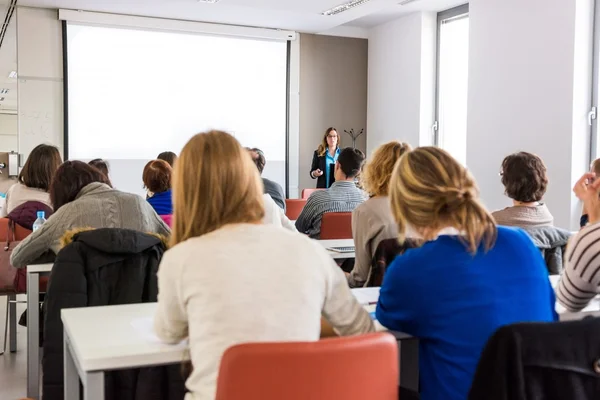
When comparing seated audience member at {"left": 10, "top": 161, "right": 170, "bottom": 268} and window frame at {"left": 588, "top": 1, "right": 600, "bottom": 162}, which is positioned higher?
window frame at {"left": 588, "top": 1, "right": 600, "bottom": 162}

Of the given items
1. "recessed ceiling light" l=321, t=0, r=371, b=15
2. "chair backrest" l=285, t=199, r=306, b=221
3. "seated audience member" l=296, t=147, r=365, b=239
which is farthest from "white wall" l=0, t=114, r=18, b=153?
"seated audience member" l=296, t=147, r=365, b=239

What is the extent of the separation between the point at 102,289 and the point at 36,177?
210 cm

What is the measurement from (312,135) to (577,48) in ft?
13.1

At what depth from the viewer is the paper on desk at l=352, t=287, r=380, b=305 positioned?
6.73 feet

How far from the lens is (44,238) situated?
2859 millimetres

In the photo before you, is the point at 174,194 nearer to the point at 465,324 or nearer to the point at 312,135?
the point at 465,324

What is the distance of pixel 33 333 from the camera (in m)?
2.92

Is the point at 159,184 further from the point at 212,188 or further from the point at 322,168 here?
the point at 322,168

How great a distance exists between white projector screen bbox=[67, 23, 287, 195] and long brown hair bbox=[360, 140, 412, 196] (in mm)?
4779

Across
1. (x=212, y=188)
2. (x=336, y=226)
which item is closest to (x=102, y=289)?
(x=212, y=188)

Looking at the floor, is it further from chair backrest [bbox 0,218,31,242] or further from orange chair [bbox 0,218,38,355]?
chair backrest [bbox 0,218,31,242]

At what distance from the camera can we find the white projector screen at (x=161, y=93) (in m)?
7.80

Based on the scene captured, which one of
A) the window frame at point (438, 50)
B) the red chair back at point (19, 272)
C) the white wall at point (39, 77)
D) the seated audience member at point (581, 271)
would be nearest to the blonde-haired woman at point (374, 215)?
the seated audience member at point (581, 271)

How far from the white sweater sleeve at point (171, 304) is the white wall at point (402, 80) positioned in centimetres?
661
